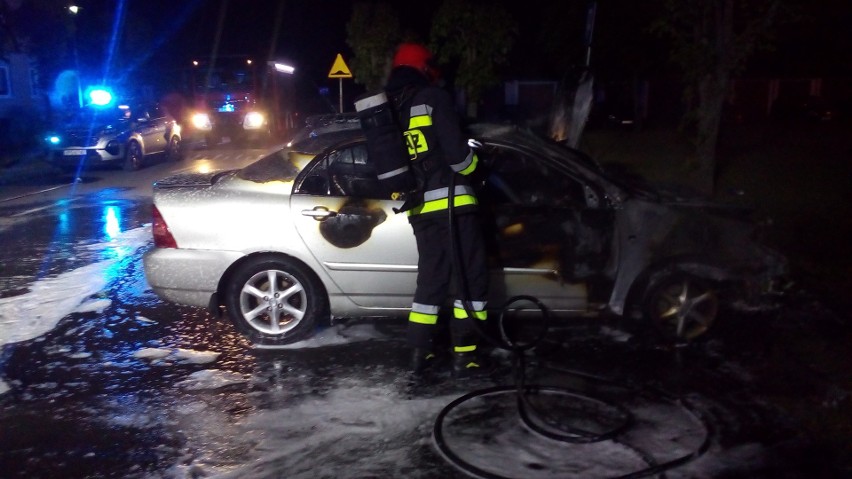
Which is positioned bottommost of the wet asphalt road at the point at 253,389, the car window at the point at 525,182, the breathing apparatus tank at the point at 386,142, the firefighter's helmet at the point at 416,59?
the wet asphalt road at the point at 253,389

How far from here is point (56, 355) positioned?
5.75 m

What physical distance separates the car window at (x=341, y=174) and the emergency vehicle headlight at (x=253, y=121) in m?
21.3

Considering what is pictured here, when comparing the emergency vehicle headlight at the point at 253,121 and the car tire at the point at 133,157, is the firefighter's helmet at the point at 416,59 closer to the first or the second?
the car tire at the point at 133,157

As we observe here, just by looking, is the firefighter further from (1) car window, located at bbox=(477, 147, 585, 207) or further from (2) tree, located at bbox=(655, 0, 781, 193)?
(2) tree, located at bbox=(655, 0, 781, 193)

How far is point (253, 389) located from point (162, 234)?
1.46 metres

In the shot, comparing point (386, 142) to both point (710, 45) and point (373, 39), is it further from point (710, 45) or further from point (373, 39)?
point (373, 39)

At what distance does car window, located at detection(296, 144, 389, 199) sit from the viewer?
18.5 feet

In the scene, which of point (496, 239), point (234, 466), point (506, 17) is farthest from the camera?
point (506, 17)

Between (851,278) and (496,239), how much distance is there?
394cm

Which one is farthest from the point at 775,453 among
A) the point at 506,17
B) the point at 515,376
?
the point at 506,17

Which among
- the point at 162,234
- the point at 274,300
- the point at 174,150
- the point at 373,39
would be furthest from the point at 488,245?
the point at 373,39

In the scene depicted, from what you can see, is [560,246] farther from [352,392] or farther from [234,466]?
[234,466]

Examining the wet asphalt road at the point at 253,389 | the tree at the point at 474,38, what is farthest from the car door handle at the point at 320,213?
the tree at the point at 474,38

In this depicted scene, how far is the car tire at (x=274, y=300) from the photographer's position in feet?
18.6
